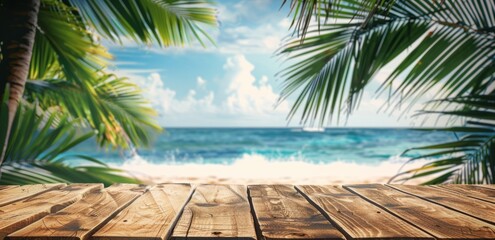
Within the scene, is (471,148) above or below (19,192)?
above

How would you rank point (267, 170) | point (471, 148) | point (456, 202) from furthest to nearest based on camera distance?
point (267, 170)
point (471, 148)
point (456, 202)

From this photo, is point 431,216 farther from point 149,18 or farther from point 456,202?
point 149,18

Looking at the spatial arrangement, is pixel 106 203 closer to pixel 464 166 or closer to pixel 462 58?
pixel 464 166

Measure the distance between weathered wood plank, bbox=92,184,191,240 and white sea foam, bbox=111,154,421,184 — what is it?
10067 millimetres

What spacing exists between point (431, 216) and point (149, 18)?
180 centimetres

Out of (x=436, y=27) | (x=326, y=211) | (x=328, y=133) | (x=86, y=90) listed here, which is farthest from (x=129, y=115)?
(x=328, y=133)

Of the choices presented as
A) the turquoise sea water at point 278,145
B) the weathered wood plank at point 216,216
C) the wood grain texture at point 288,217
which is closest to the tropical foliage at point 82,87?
the weathered wood plank at point 216,216

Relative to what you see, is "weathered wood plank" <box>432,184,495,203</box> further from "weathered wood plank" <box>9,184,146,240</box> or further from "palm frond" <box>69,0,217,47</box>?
"palm frond" <box>69,0,217,47</box>

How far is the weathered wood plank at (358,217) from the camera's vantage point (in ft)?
2.38

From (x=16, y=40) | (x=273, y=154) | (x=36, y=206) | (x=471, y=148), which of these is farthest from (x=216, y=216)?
(x=273, y=154)

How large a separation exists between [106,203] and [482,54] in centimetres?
155

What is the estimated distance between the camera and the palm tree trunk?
1964 millimetres

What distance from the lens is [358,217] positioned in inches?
33.6

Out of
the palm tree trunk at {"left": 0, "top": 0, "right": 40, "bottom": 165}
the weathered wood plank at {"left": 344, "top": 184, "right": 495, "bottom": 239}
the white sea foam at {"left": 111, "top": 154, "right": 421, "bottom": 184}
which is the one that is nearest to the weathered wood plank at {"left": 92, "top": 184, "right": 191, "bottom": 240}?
the weathered wood plank at {"left": 344, "top": 184, "right": 495, "bottom": 239}
